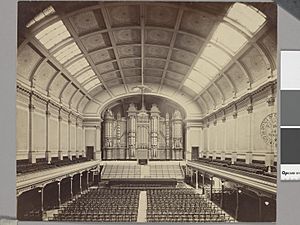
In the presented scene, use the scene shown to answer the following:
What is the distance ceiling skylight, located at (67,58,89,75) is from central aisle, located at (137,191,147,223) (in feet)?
3.73

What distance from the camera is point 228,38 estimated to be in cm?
447

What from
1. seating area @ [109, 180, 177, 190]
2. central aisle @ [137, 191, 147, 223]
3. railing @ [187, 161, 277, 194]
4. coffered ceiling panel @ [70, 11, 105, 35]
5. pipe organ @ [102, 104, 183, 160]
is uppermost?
coffered ceiling panel @ [70, 11, 105, 35]

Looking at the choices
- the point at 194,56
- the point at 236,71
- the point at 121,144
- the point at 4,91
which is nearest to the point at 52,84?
the point at 4,91

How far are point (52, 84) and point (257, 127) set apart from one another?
1.68 meters

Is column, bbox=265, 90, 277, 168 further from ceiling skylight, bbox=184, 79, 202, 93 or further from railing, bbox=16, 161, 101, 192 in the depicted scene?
railing, bbox=16, 161, 101, 192

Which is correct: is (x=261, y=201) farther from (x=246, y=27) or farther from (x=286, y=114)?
(x=246, y=27)

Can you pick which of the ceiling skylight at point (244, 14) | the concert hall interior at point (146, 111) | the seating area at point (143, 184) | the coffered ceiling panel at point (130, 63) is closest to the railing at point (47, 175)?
the concert hall interior at point (146, 111)

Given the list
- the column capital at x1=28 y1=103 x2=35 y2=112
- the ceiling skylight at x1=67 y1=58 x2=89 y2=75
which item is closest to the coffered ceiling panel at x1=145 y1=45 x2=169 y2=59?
the ceiling skylight at x1=67 y1=58 x2=89 y2=75

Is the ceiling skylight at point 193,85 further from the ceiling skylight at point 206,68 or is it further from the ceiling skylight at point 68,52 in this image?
the ceiling skylight at point 68,52

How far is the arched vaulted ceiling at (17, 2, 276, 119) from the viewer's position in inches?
175

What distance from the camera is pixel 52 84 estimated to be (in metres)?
4.57

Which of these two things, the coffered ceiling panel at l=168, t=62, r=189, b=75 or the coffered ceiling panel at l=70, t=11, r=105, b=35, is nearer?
the coffered ceiling panel at l=70, t=11, r=105, b=35

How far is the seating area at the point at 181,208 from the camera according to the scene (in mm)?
4578

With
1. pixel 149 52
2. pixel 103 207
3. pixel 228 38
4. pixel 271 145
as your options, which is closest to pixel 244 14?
pixel 228 38
